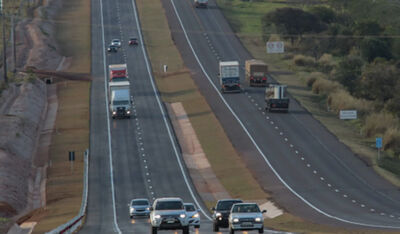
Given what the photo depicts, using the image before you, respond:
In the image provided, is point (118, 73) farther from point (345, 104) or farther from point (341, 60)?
point (341, 60)

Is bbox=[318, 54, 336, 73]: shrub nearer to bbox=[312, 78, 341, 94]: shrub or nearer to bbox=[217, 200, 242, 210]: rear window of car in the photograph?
bbox=[312, 78, 341, 94]: shrub

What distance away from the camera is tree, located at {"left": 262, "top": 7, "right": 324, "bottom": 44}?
521ft

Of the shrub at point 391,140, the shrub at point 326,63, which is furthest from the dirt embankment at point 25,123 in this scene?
the shrub at point 326,63

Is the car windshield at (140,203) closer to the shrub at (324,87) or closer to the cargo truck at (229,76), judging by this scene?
the cargo truck at (229,76)

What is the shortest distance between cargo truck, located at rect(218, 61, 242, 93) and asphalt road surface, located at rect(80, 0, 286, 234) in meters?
8.36

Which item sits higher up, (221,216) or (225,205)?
(225,205)

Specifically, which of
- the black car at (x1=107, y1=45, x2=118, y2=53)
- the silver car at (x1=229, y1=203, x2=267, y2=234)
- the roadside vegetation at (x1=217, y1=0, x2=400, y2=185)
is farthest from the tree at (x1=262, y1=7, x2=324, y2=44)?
the silver car at (x1=229, y1=203, x2=267, y2=234)

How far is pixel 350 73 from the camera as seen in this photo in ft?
417

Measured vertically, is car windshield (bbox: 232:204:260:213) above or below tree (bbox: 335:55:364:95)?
above

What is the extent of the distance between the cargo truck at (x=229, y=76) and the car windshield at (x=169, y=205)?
6807 centimetres

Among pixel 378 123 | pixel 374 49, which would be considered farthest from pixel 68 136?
pixel 374 49

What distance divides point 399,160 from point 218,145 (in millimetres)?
17653

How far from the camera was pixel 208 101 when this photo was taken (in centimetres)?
10756

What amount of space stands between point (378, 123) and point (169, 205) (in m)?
56.5
